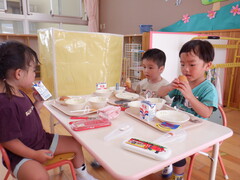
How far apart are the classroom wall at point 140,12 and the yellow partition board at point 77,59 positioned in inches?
80.2

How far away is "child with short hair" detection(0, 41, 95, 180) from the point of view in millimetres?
842

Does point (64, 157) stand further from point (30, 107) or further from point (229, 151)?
point (229, 151)

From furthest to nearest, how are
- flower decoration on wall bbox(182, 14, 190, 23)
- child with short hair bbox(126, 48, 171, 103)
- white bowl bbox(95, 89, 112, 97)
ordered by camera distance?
flower decoration on wall bbox(182, 14, 190, 23) → child with short hair bbox(126, 48, 171, 103) → white bowl bbox(95, 89, 112, 97)

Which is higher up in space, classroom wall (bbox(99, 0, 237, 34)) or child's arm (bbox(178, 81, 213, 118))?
classroom wall (bbox(99, 0, 237, 34))

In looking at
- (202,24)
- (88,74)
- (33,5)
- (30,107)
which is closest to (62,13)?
(33,5)

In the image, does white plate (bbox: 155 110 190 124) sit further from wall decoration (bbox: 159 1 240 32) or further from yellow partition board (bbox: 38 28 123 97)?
wall decoration (bbox: 159 1 240 32)

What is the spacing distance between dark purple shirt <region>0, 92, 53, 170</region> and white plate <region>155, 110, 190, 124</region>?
61 centimetres

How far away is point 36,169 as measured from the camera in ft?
2.85

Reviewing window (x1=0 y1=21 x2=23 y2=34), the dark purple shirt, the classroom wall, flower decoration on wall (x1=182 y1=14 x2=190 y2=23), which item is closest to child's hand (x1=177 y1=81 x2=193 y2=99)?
the dark purple shirt

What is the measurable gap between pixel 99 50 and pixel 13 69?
3.95 feet

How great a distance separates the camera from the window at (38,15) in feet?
16.8

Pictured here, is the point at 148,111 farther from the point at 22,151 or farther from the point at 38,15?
the point at 38,15

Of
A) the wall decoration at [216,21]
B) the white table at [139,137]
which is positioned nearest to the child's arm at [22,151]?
the white table at [139,137]

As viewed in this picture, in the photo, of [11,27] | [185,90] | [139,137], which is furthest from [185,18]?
[11,27]
